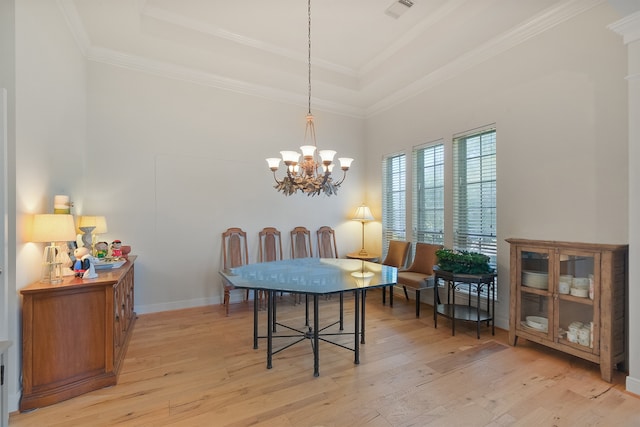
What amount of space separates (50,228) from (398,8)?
3.84m

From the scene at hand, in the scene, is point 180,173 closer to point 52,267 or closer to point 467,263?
point 52,267

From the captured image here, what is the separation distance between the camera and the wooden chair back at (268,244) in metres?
4.67

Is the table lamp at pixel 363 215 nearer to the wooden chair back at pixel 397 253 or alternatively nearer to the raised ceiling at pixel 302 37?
the wooden chair back at pixel 397 253

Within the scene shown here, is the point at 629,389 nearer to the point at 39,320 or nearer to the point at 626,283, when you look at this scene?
the point at 626,283

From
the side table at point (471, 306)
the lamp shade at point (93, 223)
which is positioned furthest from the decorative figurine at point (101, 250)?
the side table at point (471, 306)

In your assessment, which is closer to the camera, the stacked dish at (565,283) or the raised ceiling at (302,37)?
the stacked dish at (565,283)

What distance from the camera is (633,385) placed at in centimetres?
222

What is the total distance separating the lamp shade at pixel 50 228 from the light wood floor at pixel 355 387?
118cm

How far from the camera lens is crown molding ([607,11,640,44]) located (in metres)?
2.21

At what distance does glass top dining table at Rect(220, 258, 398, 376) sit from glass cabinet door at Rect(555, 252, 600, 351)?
1.50 m

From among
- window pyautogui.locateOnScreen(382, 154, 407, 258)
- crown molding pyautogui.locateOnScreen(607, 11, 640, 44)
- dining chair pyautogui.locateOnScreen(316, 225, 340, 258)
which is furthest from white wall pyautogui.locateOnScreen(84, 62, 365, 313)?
crown molding pyautogui.locateOnScreen(607, 11, 640, 44)

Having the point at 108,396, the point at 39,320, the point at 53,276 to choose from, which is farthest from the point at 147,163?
the point at 108,396

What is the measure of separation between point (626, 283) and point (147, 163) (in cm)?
531

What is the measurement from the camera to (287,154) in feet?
9.61
